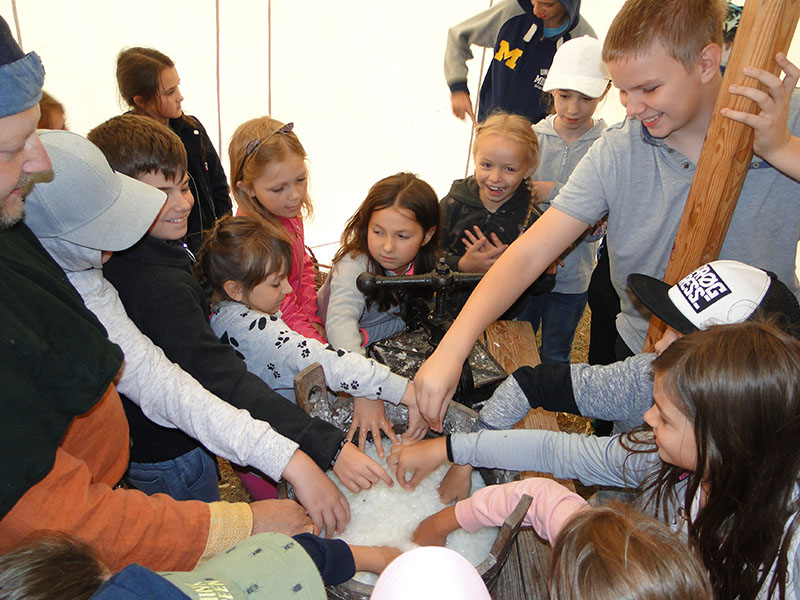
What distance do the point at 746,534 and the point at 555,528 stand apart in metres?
0.26

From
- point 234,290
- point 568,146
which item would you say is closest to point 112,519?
point 234,290

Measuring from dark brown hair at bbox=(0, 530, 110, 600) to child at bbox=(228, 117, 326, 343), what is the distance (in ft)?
3.60

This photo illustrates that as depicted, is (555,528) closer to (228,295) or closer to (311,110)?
(228,295)

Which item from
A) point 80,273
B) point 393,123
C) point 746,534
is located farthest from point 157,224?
point 393,123

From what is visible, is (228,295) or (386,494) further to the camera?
(228,295)

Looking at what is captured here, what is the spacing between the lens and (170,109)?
2146 millimetres

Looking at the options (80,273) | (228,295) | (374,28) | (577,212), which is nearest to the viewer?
(80,273)

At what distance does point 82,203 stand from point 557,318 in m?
1.72

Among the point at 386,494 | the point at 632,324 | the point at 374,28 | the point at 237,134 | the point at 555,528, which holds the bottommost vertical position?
the point at 386,494

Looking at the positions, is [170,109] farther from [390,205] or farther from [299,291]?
[390,205]

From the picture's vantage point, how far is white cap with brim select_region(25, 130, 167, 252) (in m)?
0.83

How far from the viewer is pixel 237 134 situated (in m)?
1.84

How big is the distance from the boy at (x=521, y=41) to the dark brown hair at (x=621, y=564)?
2140 millimetres

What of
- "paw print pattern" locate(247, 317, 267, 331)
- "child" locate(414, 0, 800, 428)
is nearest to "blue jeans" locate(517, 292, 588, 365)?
"child" locate(414, 0, 800, 428)
